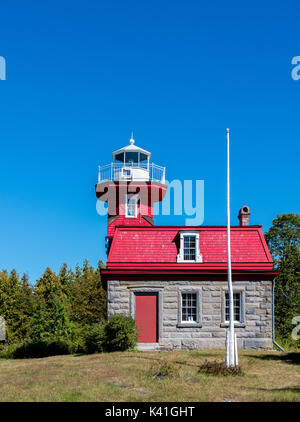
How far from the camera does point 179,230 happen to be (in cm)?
2434

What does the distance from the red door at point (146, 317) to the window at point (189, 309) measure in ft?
→ 4.30

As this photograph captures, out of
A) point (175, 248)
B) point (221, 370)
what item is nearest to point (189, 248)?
point (175, 248)

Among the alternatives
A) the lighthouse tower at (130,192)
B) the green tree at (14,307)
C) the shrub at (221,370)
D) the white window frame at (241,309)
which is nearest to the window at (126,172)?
the lighthouse tower at (130,192)

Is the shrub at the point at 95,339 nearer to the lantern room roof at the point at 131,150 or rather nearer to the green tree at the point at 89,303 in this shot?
the lantern room roof at the point at 131,150

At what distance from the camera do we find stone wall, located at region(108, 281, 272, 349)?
22672 mm

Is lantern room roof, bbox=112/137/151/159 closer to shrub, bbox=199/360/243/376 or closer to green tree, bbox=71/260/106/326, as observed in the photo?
green tree, bbox=71/260/106/326

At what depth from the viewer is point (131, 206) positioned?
32062 millimetres

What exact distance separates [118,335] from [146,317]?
7.91ft

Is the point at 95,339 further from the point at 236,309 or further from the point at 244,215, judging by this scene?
the point at 244,215

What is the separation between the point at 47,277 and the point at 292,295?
93.5ft

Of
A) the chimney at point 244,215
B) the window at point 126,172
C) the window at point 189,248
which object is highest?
the window at point 126,172

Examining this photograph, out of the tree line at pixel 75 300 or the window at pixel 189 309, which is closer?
the window at pixel 189 309

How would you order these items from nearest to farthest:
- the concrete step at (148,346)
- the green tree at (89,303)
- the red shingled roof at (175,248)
Result: 1. the concrete step at (148,346)
2. the red shingled roof at (175,248)
3. the green tree at (89,303)

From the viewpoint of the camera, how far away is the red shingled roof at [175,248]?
2312 centimetres
